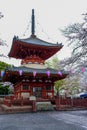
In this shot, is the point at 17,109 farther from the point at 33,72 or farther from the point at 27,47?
the point at 27,47

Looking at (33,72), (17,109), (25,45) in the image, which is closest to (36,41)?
(25,45)

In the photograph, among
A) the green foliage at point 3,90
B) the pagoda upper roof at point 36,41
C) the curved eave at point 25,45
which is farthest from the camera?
the green foliage at point 3,90

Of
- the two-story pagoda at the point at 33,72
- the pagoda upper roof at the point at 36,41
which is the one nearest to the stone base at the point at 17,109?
the two-story pagoda at the point at 33,72

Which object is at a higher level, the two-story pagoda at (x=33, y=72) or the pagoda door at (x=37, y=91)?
the two-story pagoda at (x=33, y=72)

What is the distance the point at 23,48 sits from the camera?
29719 millimetres

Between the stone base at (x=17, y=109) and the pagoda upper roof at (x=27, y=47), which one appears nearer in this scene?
the stone base at (x=17, y=109)

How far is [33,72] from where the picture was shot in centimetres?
2670

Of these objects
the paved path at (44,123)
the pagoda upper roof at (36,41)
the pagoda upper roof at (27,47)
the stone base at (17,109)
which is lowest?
the paved path at (44,123)

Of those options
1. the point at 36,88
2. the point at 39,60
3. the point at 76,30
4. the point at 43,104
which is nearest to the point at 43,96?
the point at 36,88

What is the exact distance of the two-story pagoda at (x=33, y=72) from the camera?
27.3 meters

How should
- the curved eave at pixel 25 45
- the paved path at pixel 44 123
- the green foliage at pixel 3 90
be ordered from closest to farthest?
1. the paved path at pixel 44 123
2. the curved eave at pixel 25 45
3. the green foliage at pixel 3 90

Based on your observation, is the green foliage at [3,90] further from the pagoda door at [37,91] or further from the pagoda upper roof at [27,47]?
the pagoda door at [37,91]

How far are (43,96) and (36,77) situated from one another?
256cm

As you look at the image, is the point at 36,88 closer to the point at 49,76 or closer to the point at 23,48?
the point at 49,76
